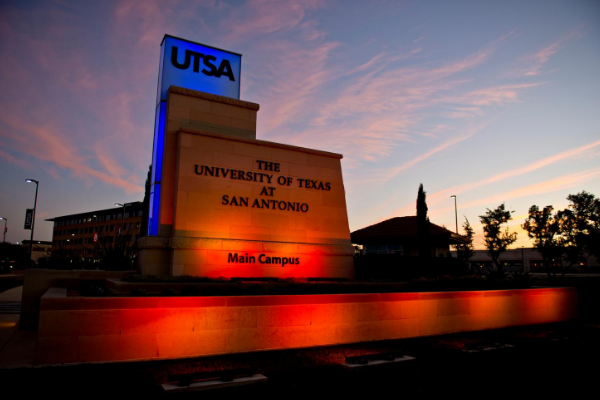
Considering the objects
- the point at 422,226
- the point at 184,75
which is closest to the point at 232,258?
the point at 184,75

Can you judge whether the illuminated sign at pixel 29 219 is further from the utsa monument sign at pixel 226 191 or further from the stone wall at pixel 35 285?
the stone wall at pixel 35 285

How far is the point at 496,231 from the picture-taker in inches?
1662

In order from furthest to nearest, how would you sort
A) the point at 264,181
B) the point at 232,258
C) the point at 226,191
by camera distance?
the point at 264,181 < the point at 226,191 < the point at 232,258

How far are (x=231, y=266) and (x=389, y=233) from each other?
Result: 80.8 ft

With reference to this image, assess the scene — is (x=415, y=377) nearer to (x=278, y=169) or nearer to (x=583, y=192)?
(x=278, y=169)

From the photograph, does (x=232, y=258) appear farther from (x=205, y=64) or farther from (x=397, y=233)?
(x=397, y=233)

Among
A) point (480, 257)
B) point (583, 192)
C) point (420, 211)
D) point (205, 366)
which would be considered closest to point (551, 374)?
point (205, 366)

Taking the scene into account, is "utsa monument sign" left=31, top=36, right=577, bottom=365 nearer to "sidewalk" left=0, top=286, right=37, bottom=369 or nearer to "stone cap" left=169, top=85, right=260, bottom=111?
"stone cap" left=169, top=85, right=260, bottom=111

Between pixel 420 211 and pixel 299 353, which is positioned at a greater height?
pixel 420 211

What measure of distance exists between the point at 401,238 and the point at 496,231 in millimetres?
12936

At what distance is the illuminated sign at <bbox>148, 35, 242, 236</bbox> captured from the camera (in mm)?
16141

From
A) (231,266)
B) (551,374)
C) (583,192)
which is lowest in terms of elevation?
(551,374)

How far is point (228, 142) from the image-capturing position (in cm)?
1622

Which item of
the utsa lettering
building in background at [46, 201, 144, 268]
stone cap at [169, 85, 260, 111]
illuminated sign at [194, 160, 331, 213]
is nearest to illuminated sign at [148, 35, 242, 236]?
the utsa lettering
